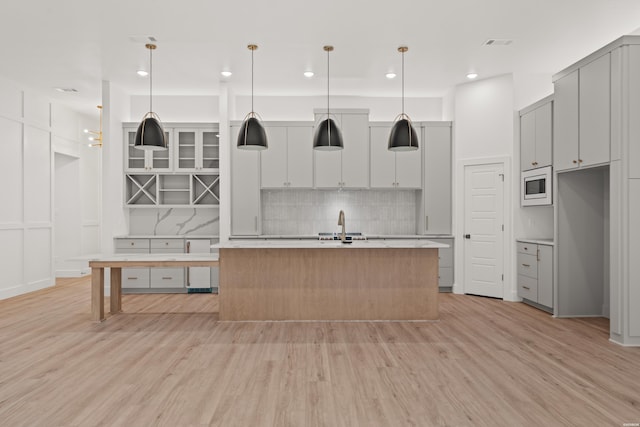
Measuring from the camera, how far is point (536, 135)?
5426 mm

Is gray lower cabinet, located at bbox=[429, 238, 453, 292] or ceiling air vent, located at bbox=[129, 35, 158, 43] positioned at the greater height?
ceiling air vent, located at bbox=[129, 35, 158, 43]

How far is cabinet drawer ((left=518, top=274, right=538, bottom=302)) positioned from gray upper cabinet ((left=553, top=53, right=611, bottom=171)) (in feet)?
5.18

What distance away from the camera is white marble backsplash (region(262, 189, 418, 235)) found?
7027mm

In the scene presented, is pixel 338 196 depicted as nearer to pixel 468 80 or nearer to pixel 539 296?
pixel 468 80

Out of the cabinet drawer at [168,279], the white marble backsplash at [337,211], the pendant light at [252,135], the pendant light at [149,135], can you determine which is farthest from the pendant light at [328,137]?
the cabinet drawer at [168,279]

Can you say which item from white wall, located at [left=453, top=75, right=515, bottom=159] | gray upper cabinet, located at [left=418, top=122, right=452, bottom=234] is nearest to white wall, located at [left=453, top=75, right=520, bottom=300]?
white wall, located at [left=453, top=75, right=515, bottom=159]

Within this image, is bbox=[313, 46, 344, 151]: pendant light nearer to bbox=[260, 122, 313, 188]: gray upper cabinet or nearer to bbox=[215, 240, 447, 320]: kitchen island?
bbox=[215, 240, 447, 320]: kitchen island

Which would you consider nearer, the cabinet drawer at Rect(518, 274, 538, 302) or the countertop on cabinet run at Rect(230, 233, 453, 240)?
the cabinet drawer at Rect(518, 274, 538, 302)

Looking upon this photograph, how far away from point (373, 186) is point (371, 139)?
776 mm

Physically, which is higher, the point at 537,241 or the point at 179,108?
the point at 179,108

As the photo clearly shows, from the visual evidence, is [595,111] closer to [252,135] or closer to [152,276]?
[252,135]

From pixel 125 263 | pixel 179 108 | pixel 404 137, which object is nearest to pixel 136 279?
pixel 125 263

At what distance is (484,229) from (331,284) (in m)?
2.85

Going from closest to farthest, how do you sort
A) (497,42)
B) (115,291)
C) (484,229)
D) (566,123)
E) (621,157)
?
(621,157), (566,123), (497,42), (115,291), (484,229)
